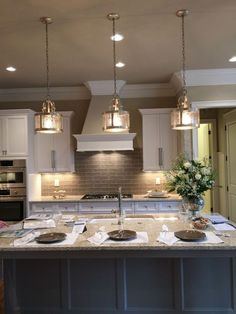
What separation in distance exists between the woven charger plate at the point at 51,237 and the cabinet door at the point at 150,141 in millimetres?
2795

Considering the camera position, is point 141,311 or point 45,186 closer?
point 141,311

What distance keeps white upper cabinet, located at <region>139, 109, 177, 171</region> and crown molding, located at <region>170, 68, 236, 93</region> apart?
68 cm

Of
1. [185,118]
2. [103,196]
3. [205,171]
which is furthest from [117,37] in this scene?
[103,196]

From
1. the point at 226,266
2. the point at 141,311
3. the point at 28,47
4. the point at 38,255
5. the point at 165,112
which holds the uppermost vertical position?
the point at 28,47

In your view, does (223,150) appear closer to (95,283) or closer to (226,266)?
(226,266)

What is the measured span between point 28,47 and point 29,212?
271 cm

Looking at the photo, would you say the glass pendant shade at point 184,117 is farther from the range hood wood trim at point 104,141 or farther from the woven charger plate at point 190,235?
the range hood wood trim at point 104,141

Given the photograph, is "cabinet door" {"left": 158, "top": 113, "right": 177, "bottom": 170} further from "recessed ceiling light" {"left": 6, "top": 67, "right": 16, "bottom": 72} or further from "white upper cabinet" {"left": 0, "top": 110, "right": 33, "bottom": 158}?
"recessed ceiling light" {"left": 6, "top": 67, "right": 16, "bottom": 72}

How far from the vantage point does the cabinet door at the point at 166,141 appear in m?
4.98

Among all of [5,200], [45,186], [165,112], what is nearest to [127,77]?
[165,112]

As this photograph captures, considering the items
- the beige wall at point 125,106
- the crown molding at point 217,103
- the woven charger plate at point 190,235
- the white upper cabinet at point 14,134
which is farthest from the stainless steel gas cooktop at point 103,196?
the woven charger plate at point 190,235

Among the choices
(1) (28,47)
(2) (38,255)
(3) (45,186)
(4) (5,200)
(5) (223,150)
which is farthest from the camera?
(5) (223,150)

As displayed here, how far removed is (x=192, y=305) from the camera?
8.11 ft

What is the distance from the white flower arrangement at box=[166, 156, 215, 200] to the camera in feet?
9.16
